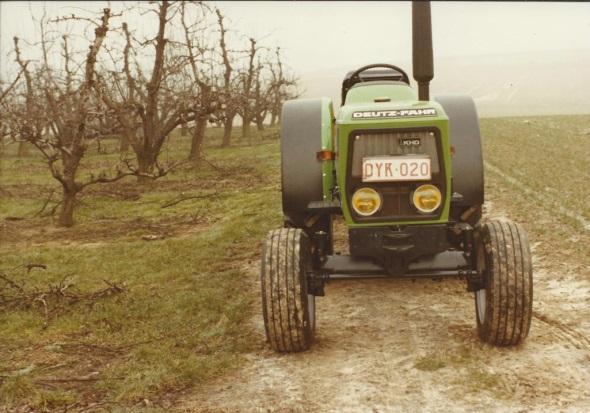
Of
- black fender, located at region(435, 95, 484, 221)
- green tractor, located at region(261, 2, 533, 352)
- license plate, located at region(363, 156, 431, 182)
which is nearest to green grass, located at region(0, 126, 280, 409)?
green tractor, located at region(261, 2, 533, 352)

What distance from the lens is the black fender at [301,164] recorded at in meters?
6.38

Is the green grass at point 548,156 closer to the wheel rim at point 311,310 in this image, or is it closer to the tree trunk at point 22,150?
the wheel rim at point 311,310

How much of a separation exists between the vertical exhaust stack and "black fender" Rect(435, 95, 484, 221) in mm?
463

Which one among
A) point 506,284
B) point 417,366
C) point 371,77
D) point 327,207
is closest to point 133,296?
point 327,207

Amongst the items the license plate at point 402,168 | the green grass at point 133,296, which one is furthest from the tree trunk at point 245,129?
the license plate at point 402,168

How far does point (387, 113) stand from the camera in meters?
5.23

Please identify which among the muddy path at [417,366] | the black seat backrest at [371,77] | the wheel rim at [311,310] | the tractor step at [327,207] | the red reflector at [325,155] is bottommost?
the muddy path at [417,366]

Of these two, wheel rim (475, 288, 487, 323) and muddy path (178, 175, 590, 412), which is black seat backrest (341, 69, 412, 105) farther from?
wheel rim (475, 288, 487, 323)

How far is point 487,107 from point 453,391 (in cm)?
5246

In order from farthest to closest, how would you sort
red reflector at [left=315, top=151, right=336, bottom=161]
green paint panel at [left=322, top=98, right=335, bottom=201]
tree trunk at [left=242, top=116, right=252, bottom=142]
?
1. tree trunk at [left=242, top=116, right=252, bottom=142]
2. green paint panel at [left=322, top=98, right=335, bottom=201]
3. red reflector at [left=315, top=151, right=336, bottom=161]

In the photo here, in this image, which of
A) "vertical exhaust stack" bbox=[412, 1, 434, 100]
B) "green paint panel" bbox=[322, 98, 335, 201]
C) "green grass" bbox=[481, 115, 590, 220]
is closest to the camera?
"vertical exhaust stack" bbox=[412, 1, 434, 100]

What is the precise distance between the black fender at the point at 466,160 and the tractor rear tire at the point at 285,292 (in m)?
1.78

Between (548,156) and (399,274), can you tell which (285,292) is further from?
(548,156)

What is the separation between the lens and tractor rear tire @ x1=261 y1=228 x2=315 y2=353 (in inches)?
203
